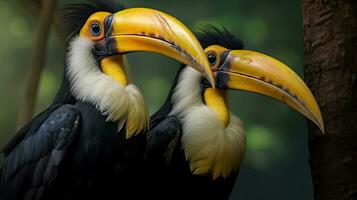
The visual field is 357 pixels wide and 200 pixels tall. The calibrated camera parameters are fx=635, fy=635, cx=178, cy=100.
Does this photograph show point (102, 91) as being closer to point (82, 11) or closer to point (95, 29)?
point (95, 29)

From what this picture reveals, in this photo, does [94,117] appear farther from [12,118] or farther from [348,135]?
[12,118]

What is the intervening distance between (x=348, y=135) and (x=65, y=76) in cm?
92

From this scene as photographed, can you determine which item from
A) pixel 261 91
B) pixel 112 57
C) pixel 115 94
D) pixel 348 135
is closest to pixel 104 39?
pixel 112 57

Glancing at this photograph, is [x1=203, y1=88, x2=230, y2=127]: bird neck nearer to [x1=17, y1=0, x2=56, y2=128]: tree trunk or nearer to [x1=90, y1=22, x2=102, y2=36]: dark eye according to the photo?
[x1=90, y1=22, x2=102, y2=36]: dark eye

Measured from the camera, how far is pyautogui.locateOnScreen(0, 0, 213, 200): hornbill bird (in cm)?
182

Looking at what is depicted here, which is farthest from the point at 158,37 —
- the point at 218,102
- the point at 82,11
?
the point at 218,102

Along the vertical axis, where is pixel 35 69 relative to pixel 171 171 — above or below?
above

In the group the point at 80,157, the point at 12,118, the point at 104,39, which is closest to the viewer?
the point at 80,157

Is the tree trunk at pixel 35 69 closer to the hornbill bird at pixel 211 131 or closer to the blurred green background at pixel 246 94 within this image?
the blurred green background at pixel 246 94

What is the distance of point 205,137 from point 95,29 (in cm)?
50

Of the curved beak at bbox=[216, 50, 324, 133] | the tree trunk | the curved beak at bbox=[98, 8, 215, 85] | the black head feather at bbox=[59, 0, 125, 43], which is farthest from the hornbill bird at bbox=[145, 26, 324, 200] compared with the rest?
the tree trunk

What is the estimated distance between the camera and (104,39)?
196 centimetres

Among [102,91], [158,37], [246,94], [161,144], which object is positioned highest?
[158,37]

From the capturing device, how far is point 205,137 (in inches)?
82.1
